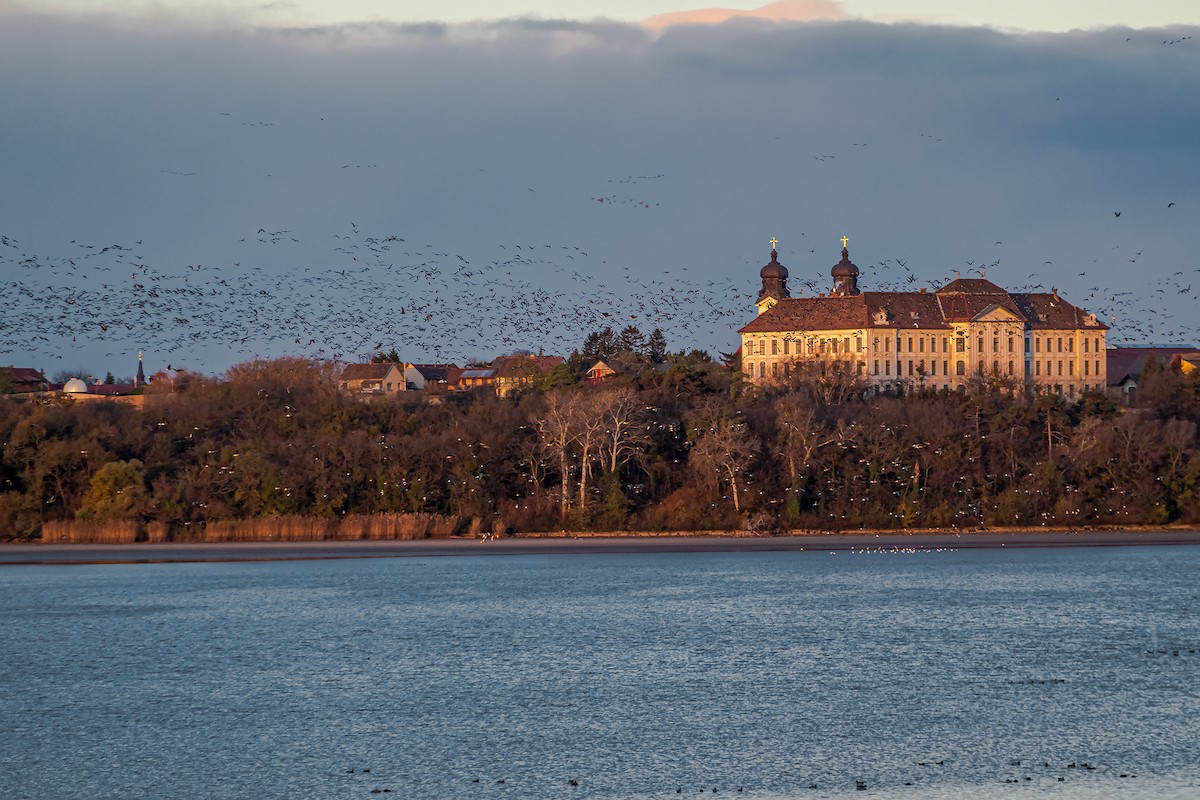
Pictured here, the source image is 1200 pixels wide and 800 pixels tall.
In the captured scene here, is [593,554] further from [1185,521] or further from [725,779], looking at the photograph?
[725,779]

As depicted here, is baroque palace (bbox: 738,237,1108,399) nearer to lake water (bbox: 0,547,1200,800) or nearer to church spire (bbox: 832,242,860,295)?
church spire (bbox: 832,242,860,295)

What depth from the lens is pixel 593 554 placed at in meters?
60.2

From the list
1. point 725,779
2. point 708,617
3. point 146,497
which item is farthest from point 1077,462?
point 725,779

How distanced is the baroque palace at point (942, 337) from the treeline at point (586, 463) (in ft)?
116

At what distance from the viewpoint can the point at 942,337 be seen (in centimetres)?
11694

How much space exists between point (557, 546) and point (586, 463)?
809 centimetres

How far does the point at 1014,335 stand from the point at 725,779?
97271mm

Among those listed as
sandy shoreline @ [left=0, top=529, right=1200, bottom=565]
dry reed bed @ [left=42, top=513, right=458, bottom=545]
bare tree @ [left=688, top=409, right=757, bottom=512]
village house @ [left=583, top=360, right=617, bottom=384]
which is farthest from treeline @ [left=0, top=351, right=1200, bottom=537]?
village house @ [left=583, top=360, right=617, bottom=384]

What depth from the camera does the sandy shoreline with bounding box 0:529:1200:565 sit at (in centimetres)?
5997

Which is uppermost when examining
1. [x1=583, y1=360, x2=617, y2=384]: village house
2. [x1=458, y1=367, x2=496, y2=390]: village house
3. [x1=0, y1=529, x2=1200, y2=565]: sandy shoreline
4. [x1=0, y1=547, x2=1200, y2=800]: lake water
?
[x1=458, y1=367, x2=496, y2=390]: village house

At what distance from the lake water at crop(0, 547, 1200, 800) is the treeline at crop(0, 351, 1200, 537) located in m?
14.3

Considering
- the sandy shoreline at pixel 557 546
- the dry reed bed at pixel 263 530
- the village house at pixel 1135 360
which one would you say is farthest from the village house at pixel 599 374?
the village house at pixel 1135 360

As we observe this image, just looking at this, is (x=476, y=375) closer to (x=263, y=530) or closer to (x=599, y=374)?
(x=599, y=374)

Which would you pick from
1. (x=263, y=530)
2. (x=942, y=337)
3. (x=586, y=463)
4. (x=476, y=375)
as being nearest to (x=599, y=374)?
(x=942, y=337)
